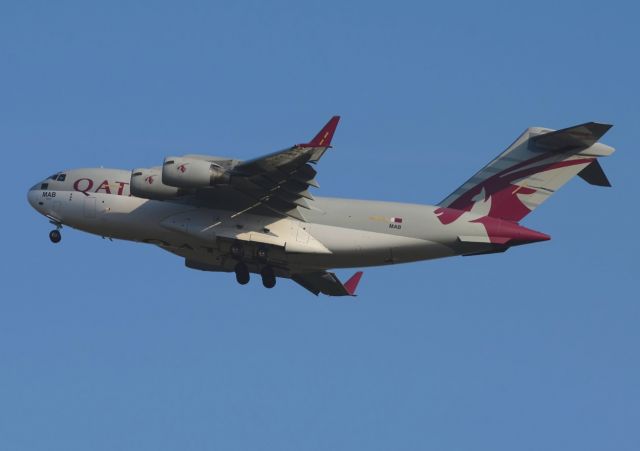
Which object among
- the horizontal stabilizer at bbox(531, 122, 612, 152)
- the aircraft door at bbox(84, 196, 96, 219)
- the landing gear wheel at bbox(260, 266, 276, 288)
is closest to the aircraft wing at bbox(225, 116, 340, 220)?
the landing gear wheel at bbox(260, 266, 276, 288)

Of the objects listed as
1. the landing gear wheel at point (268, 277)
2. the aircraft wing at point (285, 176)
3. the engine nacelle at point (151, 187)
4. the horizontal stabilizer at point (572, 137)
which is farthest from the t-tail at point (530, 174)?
the engine nacelle at point (151, 187)

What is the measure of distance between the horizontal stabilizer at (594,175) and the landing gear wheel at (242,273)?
25.2 ft

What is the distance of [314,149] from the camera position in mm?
24906

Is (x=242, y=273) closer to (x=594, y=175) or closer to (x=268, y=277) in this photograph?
(x=268, y=277)

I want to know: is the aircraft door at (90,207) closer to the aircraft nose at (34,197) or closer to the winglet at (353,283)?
the aircraft nose at (34,197)

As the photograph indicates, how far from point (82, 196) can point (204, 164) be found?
3854mm

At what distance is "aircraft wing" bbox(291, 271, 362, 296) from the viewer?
3012 centimetres

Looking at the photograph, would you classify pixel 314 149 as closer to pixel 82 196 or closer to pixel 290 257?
pixel 290 257

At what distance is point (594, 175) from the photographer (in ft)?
91.1

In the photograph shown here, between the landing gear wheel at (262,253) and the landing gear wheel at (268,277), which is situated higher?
the landing gear wheel at (262,253)

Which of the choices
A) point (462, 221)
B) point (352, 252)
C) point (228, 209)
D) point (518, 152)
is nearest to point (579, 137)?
point (518, 152)

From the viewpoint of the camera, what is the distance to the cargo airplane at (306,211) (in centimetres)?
2658

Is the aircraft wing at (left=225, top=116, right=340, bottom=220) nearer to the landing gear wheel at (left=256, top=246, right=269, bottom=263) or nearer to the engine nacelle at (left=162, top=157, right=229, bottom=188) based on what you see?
the engine nacelle at (left=162, top=157, right=229, bottom=188)

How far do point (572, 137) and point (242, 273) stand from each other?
25.7 feet
